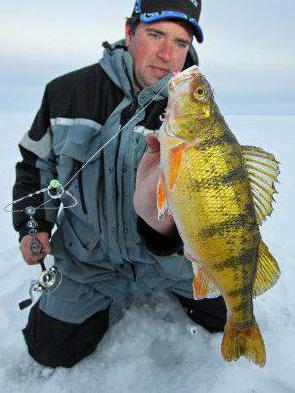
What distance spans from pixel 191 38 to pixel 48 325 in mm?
2315

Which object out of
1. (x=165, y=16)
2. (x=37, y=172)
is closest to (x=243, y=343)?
(x=37, y=172)

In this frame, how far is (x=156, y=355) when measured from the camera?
279 cm

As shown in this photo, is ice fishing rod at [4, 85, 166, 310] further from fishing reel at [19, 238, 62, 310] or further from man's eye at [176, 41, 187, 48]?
man's eye at [176, 41, 187, 48]

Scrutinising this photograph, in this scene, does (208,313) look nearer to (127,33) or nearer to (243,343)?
(243,343)

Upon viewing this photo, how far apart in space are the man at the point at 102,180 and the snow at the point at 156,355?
11 centimetres

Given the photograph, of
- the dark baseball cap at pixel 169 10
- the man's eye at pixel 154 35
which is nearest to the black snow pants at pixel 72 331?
the man's eye at pixel 154 35

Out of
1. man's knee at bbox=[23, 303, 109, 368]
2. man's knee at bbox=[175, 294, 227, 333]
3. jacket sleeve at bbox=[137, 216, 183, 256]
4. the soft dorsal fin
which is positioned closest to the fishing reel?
man's knee at bbox=[23, 303, 109, 368]

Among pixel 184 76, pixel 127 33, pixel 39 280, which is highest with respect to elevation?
pixel 127 33

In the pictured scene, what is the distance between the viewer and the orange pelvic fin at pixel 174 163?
162 cm

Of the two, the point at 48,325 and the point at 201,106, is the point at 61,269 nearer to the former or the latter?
the point at 48,325

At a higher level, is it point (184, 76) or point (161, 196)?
point (184, 76)

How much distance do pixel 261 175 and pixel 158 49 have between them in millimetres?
1385

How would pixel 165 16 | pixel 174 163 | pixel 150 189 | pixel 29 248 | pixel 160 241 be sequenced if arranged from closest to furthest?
pixel 174 163
pixel 150 189
pixel 160 241
pixel 165 16
pixel 29 248

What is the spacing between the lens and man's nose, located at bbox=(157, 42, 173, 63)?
9.00 ft
